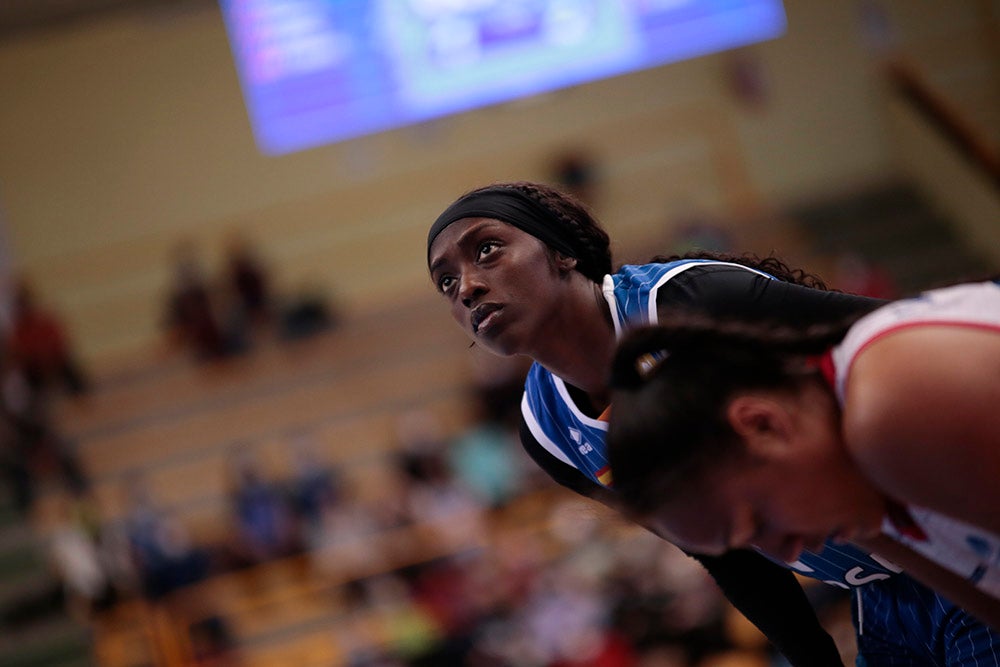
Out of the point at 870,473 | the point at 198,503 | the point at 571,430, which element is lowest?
the point at 198,503

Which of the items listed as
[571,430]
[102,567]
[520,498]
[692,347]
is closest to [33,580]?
[102,567]

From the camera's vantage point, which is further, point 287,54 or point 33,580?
point 287,54

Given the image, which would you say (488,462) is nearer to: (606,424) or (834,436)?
(606,424)

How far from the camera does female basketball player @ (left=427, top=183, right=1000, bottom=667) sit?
180 centimetres

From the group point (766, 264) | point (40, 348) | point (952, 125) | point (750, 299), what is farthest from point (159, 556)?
point (750, 299)

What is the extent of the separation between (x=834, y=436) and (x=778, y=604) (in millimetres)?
793

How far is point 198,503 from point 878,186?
7403 mm

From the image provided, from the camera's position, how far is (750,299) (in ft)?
5.35

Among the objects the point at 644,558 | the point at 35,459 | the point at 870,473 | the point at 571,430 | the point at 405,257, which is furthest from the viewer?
the point at 405,257

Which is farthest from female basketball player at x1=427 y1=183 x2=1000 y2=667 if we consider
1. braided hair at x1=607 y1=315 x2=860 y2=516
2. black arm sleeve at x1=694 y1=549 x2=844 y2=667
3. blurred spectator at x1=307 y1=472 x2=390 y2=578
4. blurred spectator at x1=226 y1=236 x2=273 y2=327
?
blurred spectator at x1=226 y1=236 x2=273 y2=327

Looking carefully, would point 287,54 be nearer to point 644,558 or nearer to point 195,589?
point 195,589

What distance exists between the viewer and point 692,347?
1.30 meters

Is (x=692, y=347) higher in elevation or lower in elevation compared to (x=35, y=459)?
higher

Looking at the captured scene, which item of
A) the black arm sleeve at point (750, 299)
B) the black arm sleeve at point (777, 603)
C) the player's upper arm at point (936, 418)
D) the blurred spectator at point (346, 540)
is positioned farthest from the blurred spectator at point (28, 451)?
the player's upper arm at point (936, 418)
